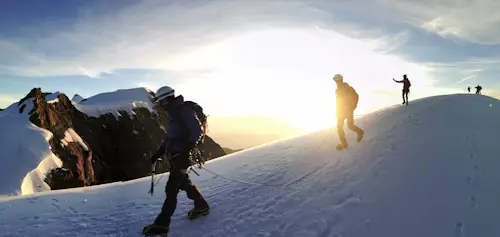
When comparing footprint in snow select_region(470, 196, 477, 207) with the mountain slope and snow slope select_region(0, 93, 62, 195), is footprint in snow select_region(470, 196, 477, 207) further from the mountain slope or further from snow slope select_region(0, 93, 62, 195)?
the mountain slope

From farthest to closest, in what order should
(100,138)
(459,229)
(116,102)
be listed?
(116,102) → (100,138) → (459,229)

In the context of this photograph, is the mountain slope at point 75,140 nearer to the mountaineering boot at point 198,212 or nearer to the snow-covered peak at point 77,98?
the snow-covered peak at point 77,98

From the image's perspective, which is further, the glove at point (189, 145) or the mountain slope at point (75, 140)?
the mountain slope at point (75, 140)

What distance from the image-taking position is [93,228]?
6746 millimetres

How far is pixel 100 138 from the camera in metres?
51.3

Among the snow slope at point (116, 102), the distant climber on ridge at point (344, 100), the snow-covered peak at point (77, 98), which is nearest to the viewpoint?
the distant climber on ridge at point (344, 100)

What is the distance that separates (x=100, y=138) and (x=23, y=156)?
88.6ft

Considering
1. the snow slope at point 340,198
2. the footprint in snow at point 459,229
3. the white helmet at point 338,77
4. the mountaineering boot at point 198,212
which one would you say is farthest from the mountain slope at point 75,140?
the footprint in snow at point 459,229

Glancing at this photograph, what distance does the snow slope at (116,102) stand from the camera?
175 feet

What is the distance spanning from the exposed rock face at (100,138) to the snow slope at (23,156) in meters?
1.44

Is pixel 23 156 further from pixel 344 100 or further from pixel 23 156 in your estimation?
pixel 344 100

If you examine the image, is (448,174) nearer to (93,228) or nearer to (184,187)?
(184,187)

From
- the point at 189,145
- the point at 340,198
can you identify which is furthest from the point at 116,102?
the point at 340,198

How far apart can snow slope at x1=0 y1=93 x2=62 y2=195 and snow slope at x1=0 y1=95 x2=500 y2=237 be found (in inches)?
→ 630
